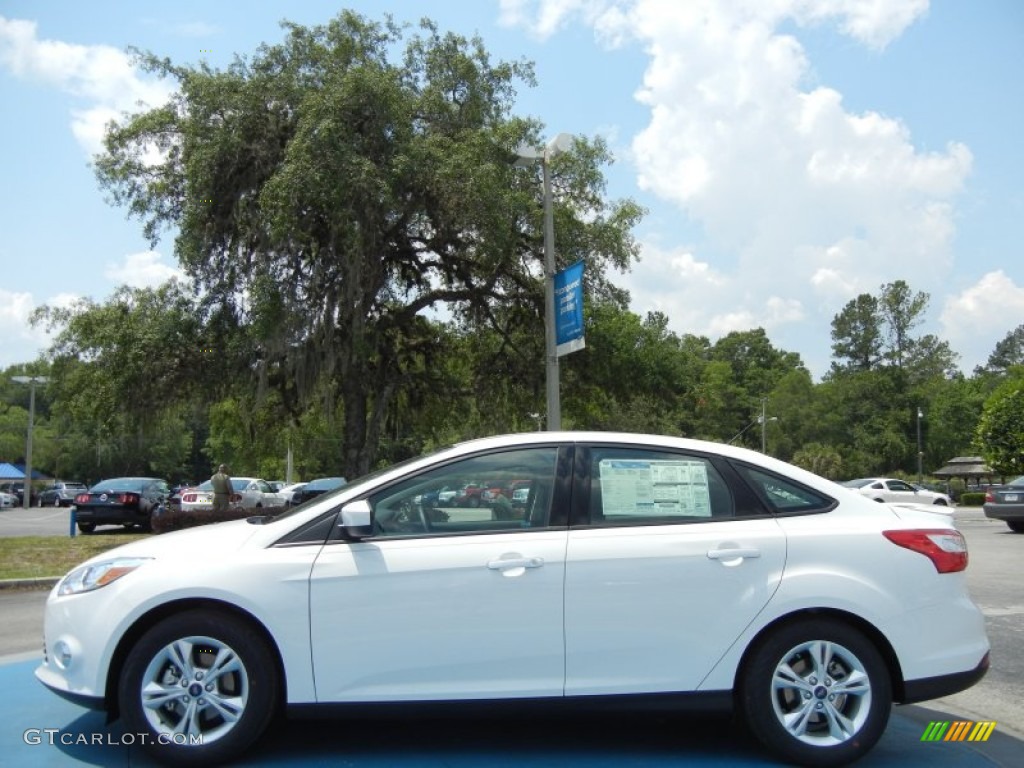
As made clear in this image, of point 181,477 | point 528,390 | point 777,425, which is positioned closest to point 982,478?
point 777,425

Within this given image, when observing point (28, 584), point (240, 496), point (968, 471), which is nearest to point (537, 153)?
point (28, 584)

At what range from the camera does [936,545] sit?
14.2 ft

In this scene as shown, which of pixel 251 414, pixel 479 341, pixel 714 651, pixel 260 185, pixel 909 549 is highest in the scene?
pixel 260 185

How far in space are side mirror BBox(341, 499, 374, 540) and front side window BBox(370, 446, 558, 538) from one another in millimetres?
108

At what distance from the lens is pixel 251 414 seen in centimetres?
2303

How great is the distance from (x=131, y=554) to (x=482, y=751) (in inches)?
79.1

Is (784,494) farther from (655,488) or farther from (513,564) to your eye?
(513,564)

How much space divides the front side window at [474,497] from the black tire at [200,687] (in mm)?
837

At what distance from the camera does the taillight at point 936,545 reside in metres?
4.30

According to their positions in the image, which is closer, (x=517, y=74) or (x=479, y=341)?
(x=517, y=74)

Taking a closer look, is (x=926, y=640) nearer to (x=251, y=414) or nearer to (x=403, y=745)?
(x=403, y=745)

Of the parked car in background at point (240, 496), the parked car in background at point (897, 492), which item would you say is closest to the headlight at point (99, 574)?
the parked car in background at point (240, 496)

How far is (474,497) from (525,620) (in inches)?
27.0

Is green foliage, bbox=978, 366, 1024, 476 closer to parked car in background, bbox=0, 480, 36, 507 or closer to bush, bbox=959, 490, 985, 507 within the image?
bush, bbox=959, 490, 985, 507
